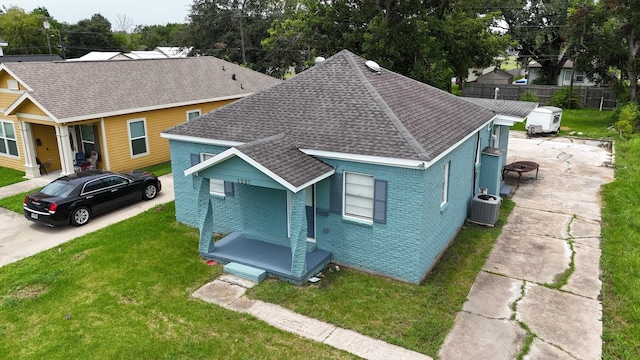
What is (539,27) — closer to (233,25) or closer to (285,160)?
(233,25)

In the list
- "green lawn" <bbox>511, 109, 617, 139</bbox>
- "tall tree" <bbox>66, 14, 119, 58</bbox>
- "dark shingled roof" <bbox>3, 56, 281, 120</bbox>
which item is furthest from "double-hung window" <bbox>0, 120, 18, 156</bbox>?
"tall tree" <bbox>66, 14, 119, 58</bbox>

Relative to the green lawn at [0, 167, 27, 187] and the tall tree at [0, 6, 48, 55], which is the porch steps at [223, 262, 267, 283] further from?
the tall tree at [0, 6, 48, 55]

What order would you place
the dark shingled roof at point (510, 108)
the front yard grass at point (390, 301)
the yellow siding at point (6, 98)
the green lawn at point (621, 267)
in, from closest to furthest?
1. the green lawn at point (621, 267)
2. the front yard grass at point (390, 301)
3. the dark shingled roof at point (510, 108)
4. the yellow siding at point (6, 98)

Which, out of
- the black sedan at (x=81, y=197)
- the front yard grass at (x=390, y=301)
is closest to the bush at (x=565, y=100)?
the front yard grass at (x=390, y=301)

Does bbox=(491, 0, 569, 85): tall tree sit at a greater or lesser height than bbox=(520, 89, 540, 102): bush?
greater

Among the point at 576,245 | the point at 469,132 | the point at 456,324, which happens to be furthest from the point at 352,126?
the point at 576,245

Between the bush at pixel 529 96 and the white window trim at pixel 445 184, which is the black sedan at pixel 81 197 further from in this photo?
the bush at pixel 529 96
